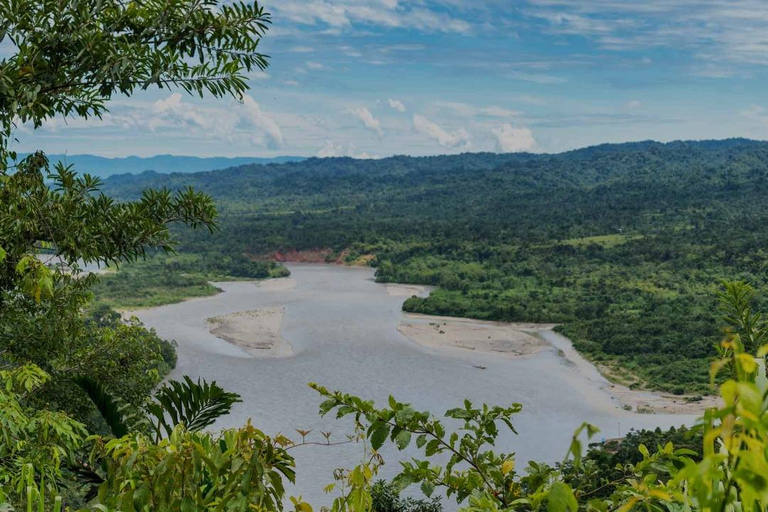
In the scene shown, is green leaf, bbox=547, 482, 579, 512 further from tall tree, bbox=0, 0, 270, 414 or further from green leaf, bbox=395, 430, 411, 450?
A: tall tree, bbox=0, 0, 270, 414

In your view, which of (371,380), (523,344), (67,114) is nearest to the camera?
(67,114)

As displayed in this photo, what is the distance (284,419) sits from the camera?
52.1 ft

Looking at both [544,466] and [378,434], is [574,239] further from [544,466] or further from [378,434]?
[378,434]

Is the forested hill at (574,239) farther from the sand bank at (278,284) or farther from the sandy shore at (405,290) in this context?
the sand bank at (278,284)

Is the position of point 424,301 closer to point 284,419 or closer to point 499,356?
point 499,356

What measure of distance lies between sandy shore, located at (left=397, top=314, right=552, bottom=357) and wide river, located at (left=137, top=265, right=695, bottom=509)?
576 millimetres

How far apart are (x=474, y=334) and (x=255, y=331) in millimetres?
7396

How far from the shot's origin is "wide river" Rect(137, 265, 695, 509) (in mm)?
15109

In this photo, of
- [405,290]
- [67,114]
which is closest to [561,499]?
[67,114]

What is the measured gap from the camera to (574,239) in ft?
144

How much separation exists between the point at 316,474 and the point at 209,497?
12.7 meters

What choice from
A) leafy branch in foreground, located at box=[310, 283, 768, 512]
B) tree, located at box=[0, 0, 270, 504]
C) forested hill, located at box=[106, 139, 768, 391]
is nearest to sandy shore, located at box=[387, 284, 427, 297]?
forested hill, located at box=[106, 139, 768, 391]

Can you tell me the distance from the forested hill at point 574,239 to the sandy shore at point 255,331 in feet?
19.2

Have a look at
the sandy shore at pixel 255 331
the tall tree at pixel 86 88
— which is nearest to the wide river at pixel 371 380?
the sandy shore at pixel 255 331
